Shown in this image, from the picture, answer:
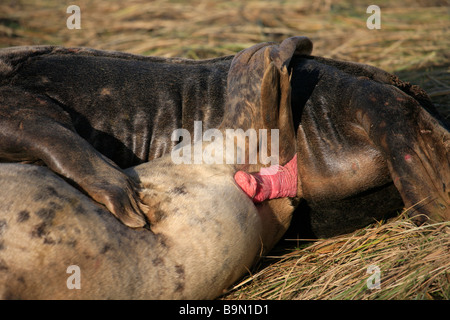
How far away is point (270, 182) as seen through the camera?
279 centimetres

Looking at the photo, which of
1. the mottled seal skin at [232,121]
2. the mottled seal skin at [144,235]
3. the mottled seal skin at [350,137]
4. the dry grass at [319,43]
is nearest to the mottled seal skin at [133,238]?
the mottled seal skin at [144,235]

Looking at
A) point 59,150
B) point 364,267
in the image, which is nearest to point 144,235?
point 59,150

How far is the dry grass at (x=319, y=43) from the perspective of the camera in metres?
2.48

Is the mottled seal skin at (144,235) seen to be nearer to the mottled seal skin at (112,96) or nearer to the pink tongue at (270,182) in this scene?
the pink tongue at (270,182)

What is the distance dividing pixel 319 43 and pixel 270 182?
3.36 metres

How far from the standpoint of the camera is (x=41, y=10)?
23.9 feet

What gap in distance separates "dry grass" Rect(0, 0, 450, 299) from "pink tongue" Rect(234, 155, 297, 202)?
36cm

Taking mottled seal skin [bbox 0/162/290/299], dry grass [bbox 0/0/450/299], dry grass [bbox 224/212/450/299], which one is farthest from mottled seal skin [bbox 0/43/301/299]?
dry grass [bbox 0/0/450/299]

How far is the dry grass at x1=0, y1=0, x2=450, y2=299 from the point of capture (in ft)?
8.13

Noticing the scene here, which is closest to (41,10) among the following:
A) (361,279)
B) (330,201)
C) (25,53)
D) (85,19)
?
(85,19)

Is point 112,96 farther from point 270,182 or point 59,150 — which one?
point 270,182

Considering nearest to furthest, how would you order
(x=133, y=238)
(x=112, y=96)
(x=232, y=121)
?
1. (x=133, y=238)
2. (x=232, y=121)
3. (x=112, y=96)

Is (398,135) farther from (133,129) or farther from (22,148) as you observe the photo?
(22,148)

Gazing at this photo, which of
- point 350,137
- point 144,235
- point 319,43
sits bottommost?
point 144,235
